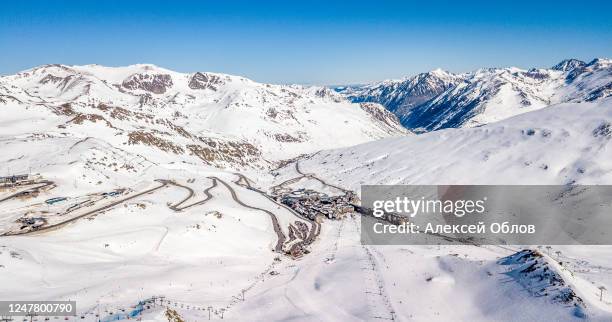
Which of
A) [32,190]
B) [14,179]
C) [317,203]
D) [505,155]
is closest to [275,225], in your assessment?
[317,203]

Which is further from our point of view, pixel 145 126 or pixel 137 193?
pixel 145 126

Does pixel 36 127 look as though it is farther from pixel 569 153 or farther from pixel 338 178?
pixel 569 153

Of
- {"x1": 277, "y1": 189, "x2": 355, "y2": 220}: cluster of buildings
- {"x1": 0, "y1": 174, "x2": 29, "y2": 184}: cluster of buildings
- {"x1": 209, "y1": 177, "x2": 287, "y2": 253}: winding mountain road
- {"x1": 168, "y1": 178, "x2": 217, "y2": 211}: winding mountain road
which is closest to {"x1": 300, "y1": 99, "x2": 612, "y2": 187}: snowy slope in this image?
{"x1": 277, "y1": 189, "x2": 355, "y2": 220}: cluster of buildings

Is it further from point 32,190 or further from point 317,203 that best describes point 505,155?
point 32,190

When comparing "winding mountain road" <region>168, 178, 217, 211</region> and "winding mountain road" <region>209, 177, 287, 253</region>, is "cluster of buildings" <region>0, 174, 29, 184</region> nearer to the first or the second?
"winding mountain road" <region>168, 178, 217, 211</region>

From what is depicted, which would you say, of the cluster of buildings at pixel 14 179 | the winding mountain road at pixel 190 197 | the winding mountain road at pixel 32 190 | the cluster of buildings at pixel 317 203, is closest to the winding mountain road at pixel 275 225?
the winding mountain road at pixel 190 197

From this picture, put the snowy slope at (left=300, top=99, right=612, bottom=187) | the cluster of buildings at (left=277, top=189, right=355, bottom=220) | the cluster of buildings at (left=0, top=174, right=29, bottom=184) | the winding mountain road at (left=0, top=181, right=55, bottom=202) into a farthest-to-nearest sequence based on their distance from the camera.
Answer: the snowy slope at (left=300, top=99, right=612, bottom=187)
the cluster of buildings at (left=277, top=189, right=355, bottom=220)
the cluster of buildings at (left=0, top=174, right=29, bottom=184)
the winding mountain road at (left=0, top=181, right=55, bottom=202)

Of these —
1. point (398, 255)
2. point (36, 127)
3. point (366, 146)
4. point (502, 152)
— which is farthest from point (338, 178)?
point (36, 127)

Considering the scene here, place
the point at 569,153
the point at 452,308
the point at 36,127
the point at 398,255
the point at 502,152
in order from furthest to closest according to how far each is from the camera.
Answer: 1. the point at 36,127
2. the point at 502,152
3. the point at 569,153
4. the point at 398,255
5. the point at 452,308
